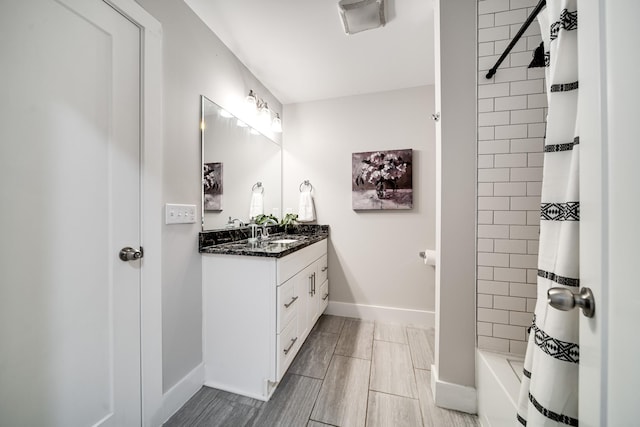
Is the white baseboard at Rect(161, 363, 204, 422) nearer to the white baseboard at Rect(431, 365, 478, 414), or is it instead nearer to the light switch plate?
the light switch plate

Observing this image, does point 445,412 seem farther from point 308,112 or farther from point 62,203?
point 308,112

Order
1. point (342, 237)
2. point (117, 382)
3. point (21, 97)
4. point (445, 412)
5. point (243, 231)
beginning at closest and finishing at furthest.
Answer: point (21, 97) < point (117, 382) < point (445, 412) < point (243, 231) < point (342, 237)

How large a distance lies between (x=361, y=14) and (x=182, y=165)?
4.84 feet

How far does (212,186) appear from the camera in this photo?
1.57 meters

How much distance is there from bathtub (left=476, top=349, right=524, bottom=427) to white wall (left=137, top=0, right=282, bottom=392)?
1631 millimetres

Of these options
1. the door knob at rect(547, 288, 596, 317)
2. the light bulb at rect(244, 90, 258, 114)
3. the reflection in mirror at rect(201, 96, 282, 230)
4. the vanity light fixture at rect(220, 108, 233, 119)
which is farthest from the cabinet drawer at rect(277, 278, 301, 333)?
the light bulb at rect(244, 90, 258, 114)

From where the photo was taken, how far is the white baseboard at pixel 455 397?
1.21 metres

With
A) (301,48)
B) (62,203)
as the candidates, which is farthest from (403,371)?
(301,48)

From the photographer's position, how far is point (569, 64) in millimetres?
548

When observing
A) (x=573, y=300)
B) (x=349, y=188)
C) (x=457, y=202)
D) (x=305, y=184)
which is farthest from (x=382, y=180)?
(x=573, y=300)

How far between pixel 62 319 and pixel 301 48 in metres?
2.11

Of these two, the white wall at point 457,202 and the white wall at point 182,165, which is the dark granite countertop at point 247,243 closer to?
the white wall at point 182,165

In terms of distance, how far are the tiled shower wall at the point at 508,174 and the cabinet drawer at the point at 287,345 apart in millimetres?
1115

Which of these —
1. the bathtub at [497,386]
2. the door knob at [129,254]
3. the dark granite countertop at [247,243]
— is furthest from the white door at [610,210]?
the door knob at [129,254]
